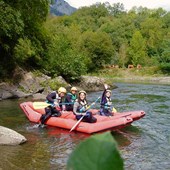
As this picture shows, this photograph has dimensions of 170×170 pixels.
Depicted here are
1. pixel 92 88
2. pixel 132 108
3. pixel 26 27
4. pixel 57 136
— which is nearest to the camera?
pixel 57 136

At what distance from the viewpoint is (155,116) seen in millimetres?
11508

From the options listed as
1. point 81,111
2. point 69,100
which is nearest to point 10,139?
point 81,111

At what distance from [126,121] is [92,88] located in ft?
44.2

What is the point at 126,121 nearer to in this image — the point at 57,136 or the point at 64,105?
the point at 57,136

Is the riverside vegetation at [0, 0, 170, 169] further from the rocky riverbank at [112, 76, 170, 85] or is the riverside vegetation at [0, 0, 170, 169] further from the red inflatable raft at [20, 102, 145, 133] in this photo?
the red inflatable raft at [20, 102, 145, 133]

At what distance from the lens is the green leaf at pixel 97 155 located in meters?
0.32

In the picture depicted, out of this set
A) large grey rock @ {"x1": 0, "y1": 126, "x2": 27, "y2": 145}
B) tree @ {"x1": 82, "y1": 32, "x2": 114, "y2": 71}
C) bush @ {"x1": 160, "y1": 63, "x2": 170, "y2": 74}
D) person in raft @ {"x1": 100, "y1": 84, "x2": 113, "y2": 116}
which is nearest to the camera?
large grey rock @ {"x1": 0, "y1": 126, "x2": 27, "y2": 145}

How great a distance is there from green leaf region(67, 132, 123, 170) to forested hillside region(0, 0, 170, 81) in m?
15.4

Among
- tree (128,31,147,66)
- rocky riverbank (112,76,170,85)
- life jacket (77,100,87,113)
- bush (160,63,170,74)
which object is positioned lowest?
rocky riverbank (112,76,170,85)

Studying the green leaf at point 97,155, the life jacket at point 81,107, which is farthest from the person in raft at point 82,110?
the green leaf at point 97,155

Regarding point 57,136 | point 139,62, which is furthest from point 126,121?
point 139,62

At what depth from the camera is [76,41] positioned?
46375 millimetres

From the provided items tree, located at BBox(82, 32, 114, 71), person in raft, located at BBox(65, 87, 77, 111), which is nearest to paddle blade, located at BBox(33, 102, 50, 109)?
person in raft, located at BBox(65, 87, 77, 111)

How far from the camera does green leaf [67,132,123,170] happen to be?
0.32 m
